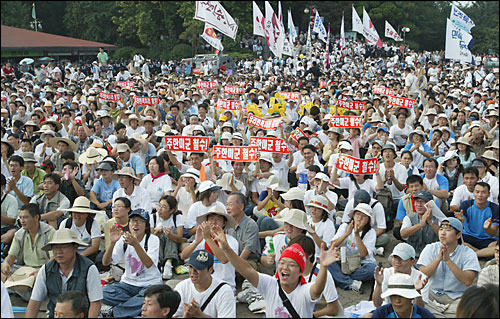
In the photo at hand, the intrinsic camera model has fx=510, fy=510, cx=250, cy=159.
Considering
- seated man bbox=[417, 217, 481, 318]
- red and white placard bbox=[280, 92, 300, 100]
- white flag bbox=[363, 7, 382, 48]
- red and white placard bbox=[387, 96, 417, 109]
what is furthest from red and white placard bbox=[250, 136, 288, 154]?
white flag bbox=[363, 7, 382, 48]

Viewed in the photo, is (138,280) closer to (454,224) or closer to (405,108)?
(454,224)

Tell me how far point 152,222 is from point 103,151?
282cm

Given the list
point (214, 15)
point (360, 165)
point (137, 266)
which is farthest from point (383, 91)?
point (137, 266)

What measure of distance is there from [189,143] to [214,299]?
433cm

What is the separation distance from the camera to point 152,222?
6430mm

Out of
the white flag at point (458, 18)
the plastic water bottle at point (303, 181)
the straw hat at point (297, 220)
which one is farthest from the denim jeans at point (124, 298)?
the white flag at point (458, 18)

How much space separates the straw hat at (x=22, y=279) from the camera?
18.4 ft

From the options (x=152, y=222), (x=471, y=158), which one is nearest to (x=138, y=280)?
(x=152, y=222)

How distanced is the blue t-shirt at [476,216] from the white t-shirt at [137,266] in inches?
160

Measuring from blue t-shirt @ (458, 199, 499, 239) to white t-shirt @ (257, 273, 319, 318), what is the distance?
11.7 ft

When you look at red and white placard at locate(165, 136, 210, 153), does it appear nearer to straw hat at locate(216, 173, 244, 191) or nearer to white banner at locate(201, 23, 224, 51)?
straw hat at locate(216, 173, 244, 191)

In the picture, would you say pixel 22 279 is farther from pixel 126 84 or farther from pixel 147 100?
pixel 126 84

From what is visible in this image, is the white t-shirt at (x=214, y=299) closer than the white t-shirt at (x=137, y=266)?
Yes

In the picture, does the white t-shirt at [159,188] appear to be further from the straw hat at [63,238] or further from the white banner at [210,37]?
the white banner at [210,37]
